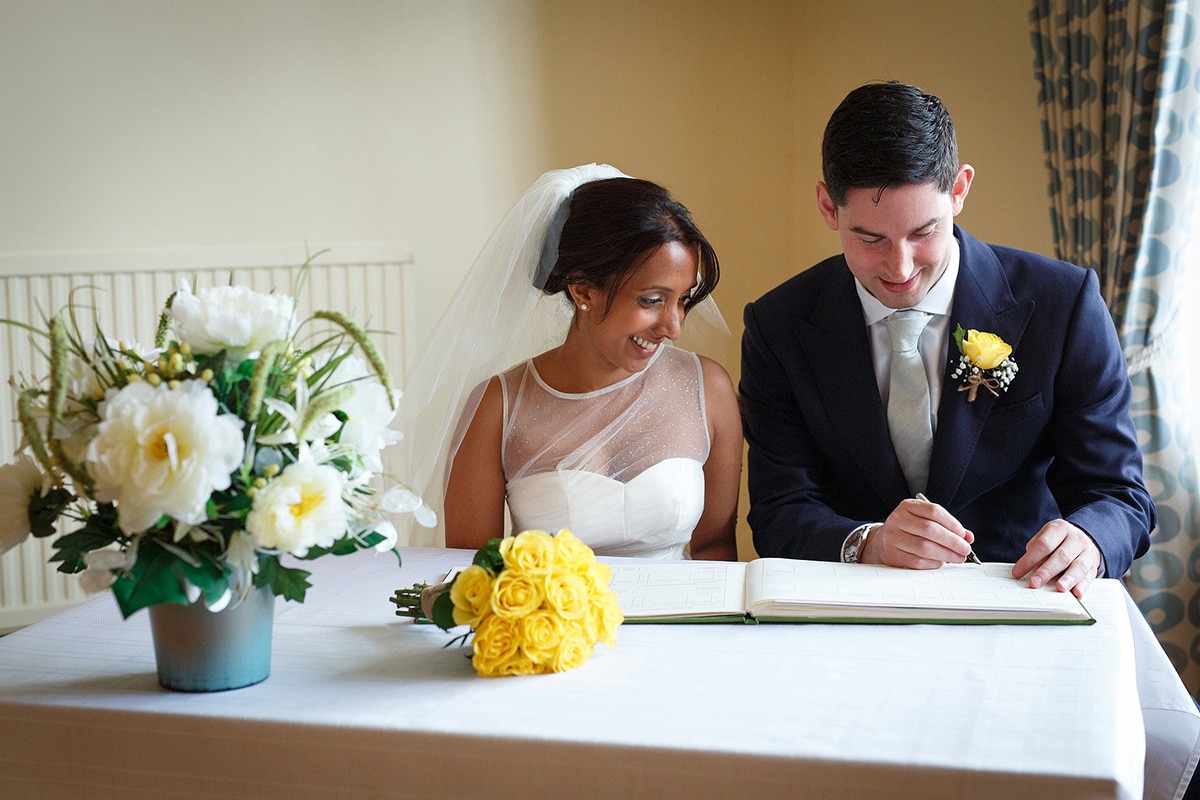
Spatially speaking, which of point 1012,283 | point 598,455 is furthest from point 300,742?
point 1012,283

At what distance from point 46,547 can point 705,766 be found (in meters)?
2.96

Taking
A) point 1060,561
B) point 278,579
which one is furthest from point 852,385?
point 278,579

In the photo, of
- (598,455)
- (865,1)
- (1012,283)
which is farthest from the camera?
(865,1)

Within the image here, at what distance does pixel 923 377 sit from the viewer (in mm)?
2176

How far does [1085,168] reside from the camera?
2.77 m

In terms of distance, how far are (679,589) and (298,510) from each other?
635mm

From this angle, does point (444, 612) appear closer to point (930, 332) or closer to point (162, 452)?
point (162, 452)

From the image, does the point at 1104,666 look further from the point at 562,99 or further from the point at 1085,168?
the point at 562,99

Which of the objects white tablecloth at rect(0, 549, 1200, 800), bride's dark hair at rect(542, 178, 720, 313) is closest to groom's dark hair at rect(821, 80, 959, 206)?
bride's dark hair at rect(542, 178, 720, 313)

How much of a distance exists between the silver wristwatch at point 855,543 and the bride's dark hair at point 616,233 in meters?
0.69

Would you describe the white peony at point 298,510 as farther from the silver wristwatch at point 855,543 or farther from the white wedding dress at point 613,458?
the white wedding dress at point 613,458

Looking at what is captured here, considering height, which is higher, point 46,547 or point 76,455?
point 76,455

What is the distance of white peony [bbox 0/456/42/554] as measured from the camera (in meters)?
1.26

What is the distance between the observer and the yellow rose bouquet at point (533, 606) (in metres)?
1.35
